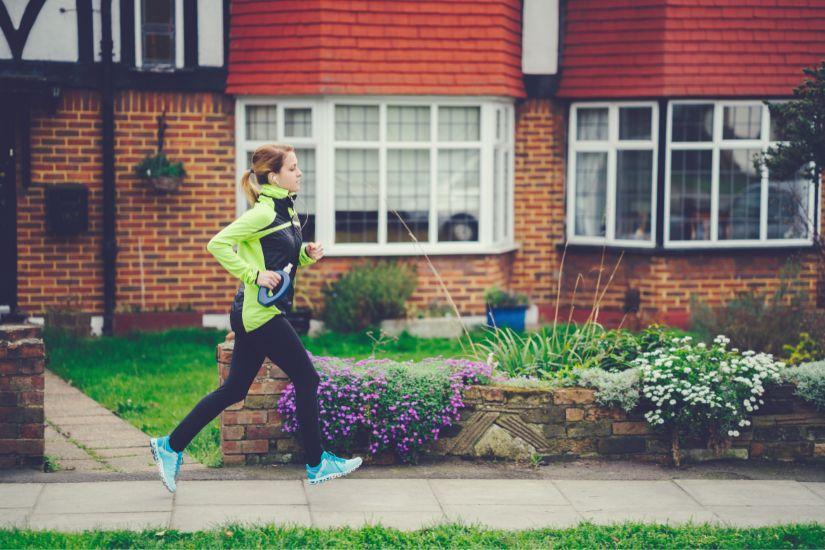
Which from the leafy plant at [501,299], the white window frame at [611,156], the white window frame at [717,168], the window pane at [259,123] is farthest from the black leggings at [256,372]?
the white window frame at [717,168]

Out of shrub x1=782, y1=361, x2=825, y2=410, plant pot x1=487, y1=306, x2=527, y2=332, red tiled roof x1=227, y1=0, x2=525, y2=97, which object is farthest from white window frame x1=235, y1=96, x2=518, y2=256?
shrub x1=782, y1=361, x2=825, y2=410

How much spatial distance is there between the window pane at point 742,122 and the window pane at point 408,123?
11.6 ft

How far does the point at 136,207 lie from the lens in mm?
12641

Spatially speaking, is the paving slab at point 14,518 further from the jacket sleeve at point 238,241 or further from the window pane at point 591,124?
the window pane at point 591,124

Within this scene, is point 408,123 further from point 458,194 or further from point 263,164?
point 263,164

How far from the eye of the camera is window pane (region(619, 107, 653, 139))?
1335cm

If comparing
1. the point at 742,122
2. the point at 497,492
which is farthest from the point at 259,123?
the point at 497,492

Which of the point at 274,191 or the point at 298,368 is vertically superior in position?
the point at 274,191

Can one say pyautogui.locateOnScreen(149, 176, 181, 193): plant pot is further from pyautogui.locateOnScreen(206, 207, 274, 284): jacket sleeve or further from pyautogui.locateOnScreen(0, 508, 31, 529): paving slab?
pyautogui.locateOnScreen(0, 508, 31, 529): paving slab

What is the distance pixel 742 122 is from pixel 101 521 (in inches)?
387

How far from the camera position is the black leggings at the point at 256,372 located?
20.4ft

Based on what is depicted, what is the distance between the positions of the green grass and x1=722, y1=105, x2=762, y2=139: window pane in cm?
819

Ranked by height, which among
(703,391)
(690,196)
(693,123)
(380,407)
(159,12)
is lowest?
(380,407)

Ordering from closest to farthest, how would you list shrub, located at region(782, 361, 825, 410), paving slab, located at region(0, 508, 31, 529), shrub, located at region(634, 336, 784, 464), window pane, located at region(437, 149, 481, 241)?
1. paving slab, located at region(0, 508, 31, 529)
2. shrub, located at region(634, 336, 784, 464)
3. shrub, located at region(782, 361, 825, 410)
4. window pane, located at region(437, 149, 481, 241)
